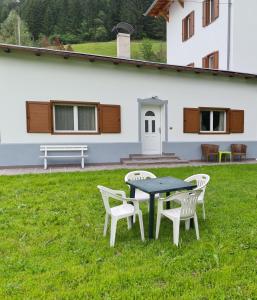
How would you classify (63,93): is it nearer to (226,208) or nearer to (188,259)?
(226,208)

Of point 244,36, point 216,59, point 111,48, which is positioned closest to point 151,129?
point 216,59

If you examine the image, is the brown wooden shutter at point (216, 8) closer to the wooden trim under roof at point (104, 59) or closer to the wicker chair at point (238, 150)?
the wooden trim under roof at point (104, 59)

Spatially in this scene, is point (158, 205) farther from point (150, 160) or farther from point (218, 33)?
point (218, 33)

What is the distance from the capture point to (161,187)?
3693 mm

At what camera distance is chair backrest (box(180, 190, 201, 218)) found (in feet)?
11.1

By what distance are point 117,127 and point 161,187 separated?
21.8 ft

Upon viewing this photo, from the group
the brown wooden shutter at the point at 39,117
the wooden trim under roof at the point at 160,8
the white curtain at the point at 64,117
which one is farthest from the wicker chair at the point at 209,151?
the wooden trim under roof at the point at 160,8

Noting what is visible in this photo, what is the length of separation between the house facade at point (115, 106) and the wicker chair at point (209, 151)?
34 centimetres

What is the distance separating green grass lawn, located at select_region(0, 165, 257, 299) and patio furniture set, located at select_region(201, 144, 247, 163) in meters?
5.87

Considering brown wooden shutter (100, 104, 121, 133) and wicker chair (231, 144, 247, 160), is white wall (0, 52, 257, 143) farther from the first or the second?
wicker chair (231, 144, 247, 160)

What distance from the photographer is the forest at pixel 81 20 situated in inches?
1702

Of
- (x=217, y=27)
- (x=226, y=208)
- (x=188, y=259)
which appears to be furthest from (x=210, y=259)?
(x=217, y=27)

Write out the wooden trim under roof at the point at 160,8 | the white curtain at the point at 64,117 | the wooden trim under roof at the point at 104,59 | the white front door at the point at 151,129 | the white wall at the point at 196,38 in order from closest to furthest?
the wooden trim under roof at the point at 104,59 → the white curtain at the point at 64,117 → the white front door at the point at 151,129 → the white wall at the point at 196,38 → the wooden trim under roof at the point at 160,8

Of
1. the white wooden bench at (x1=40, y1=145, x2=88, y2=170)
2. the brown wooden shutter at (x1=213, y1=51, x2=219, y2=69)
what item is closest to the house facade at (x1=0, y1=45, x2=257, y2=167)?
the white wooden bench at (x1=40, y1=145, x2=88, y2=170)
